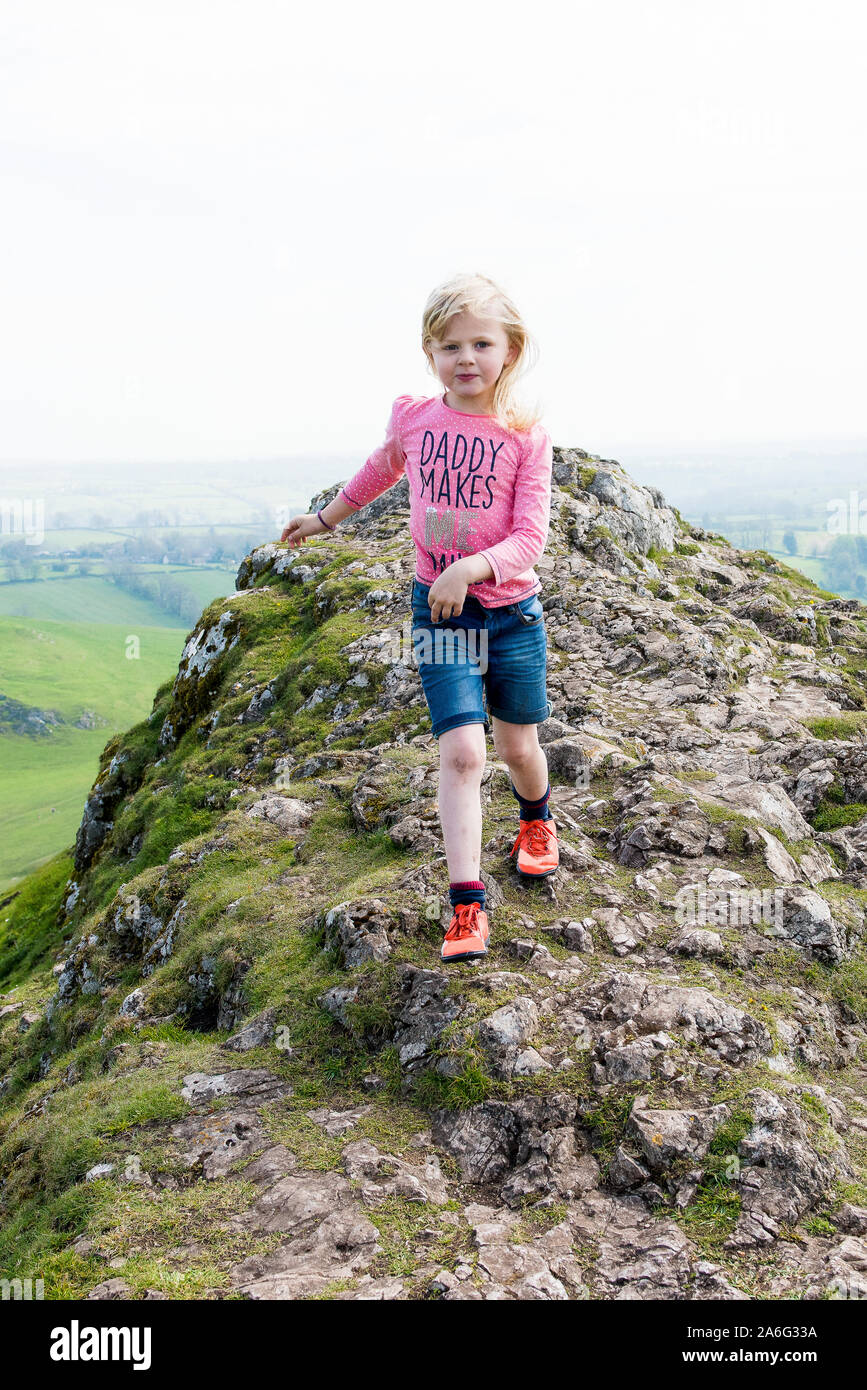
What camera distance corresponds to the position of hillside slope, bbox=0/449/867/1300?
4828mm

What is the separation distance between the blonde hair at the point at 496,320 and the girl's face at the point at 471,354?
0.16 feet

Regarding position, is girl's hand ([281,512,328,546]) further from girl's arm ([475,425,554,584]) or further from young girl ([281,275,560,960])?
girl's arm ([475,425,554,584])

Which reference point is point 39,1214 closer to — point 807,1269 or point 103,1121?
point 103,1121

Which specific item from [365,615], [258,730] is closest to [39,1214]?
[258,730]

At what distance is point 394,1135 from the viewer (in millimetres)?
5781

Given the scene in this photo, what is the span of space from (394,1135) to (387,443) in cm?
530

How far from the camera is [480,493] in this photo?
6555mm

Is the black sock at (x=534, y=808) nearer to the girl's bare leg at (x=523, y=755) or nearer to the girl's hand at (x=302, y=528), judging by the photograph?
the girl's bare leg at (x=523, y=755)

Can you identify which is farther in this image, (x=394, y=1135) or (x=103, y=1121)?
(x=103, y=1121)

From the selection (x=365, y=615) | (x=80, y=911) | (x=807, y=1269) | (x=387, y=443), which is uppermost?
(x=387, y=443)

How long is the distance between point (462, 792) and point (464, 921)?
3.52 feet

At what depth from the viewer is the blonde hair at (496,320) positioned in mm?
6297

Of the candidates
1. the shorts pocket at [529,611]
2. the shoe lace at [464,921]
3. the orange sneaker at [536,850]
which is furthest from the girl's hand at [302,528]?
the shoe lace at [464,921]
